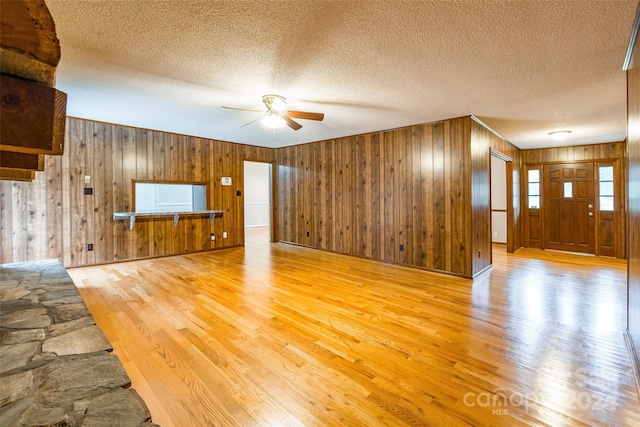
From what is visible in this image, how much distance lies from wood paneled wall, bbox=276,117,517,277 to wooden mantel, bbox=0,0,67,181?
14.5ft

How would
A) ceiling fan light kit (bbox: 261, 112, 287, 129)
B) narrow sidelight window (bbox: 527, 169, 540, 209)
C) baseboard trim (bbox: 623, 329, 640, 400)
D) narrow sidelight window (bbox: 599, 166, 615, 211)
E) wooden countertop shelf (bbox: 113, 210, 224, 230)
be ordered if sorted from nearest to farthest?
baseboard trim (bbox: 623, 329, 640, 400), ceiling fan light kit (bbox: 261, 112, 287, 129), wooden countertop shelf (bbox: 113, 210, 224, 230), narrow sidelight window (bbox: 599, 166, 615, 211), narrow sidelight window (bbox: 527, 169, 540, 209)

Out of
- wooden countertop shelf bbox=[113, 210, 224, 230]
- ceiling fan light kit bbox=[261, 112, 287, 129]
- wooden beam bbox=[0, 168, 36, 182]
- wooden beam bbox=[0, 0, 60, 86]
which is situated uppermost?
ceiling fan light kit bbox=[261, 112, 287, 129]

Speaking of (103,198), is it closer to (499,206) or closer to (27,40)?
(27,40)

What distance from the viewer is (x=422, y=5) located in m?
1.77

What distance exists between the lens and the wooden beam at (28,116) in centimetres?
51

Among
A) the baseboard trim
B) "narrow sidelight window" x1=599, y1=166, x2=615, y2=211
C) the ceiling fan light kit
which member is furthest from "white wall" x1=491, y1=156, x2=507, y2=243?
the ceiling fan light kit

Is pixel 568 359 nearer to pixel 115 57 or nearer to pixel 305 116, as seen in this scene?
pixel 305 116

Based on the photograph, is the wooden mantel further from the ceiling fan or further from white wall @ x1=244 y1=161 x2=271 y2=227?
white wall @ x1=244 y1=161 x2=271 y2=227

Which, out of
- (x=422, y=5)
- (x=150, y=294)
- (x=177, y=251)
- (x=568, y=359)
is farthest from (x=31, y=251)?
(x=568, y=359)

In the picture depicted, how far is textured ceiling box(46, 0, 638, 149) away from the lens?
185cm

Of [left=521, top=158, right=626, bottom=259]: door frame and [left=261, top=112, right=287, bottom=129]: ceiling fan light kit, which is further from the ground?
[left=261, top=112, right=287, bottom=129]: ceiling fan light kit

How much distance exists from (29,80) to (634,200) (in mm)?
3200

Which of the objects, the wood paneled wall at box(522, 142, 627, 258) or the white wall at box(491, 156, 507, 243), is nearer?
the wood paneled wall at box(522, 142, 627, 258)

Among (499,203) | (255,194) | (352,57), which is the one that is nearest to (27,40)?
(352,57)
